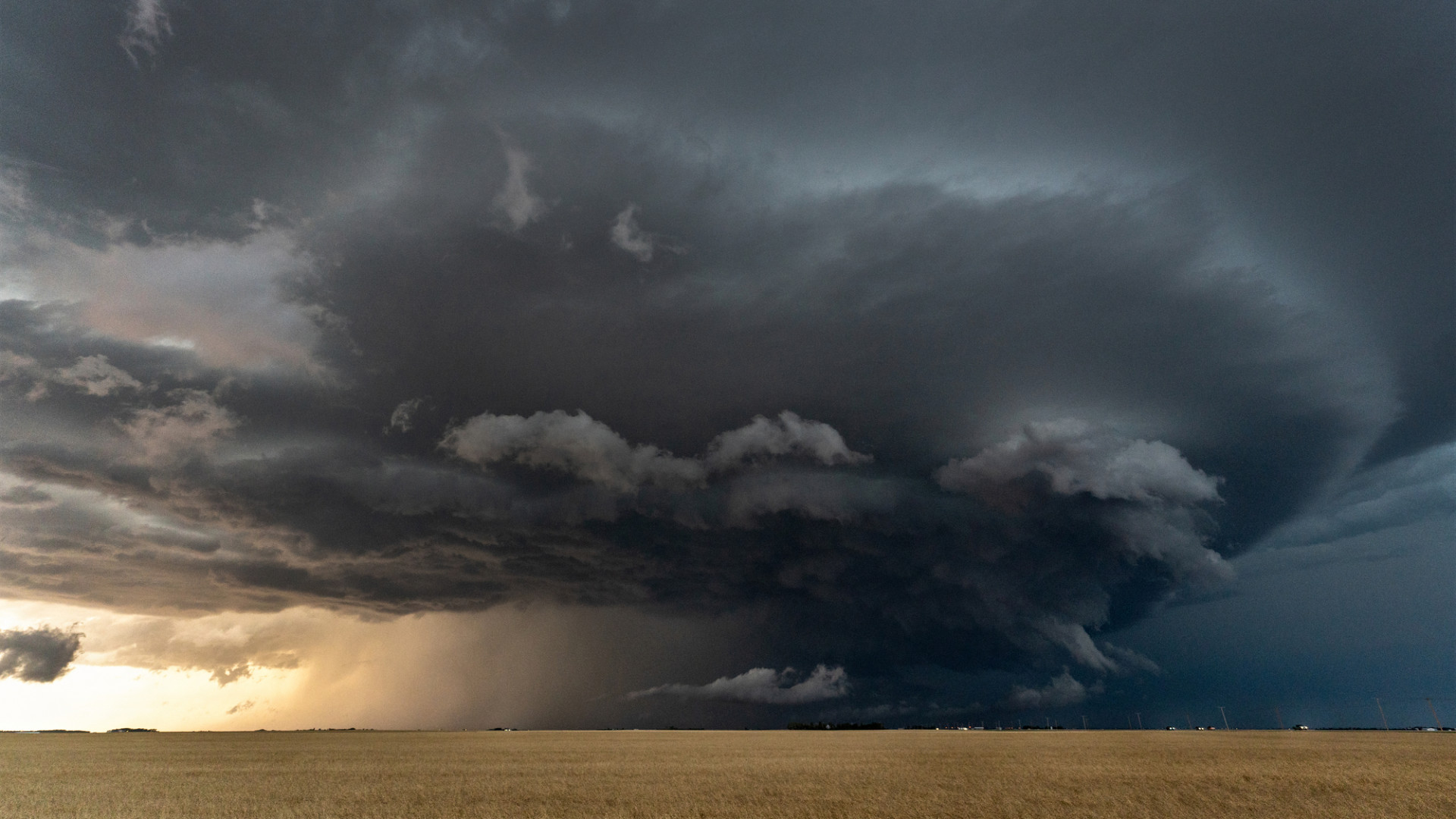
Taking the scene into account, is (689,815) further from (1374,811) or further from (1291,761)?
(1291,761)

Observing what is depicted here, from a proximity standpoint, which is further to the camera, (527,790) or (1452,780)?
(1452,780)

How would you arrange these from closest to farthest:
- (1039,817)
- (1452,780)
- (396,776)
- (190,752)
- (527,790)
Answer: (1039,817)
(527,790)
(1452,780)
(396,776)
(190,752)

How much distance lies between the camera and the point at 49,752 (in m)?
112

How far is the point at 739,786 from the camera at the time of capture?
61.2 m

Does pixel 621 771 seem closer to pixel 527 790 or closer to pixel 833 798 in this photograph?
pixel 527 790

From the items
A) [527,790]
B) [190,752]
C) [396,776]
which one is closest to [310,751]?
[190,752]

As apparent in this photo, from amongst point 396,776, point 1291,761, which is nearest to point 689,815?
point 396,776

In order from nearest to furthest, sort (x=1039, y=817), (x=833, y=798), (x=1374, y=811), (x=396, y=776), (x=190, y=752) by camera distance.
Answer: (x=1039, y=817)
(x=1374, y=811)
(x=833, y=798)
(x=396, y=776)
(x=190, y=752)

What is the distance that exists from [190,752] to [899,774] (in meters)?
110

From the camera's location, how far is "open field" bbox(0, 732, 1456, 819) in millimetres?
48062

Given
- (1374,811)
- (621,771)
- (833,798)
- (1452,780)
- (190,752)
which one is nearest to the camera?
(1374,811)

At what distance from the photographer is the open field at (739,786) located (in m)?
48.1

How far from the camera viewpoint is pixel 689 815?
45531 millimetres

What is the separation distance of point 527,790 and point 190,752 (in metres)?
89.6
